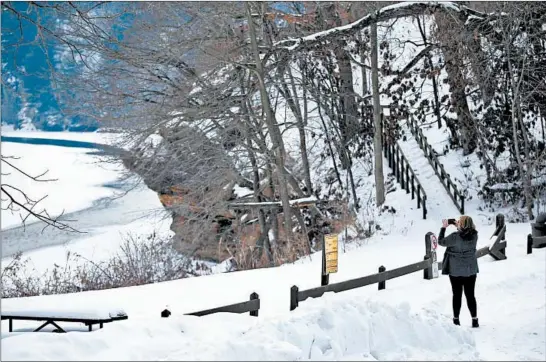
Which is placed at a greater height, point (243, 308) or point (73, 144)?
point (73, 144)

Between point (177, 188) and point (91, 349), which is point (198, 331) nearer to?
point (91, 349)

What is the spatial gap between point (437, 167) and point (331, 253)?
12.7m

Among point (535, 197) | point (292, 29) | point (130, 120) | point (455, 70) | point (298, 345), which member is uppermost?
point (292, 29)

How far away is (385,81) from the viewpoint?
29.6 m

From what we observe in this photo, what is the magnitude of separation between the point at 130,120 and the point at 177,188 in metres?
3.23

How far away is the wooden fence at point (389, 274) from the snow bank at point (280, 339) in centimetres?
121

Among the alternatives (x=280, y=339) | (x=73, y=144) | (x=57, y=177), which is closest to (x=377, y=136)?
(x=280, y=339)

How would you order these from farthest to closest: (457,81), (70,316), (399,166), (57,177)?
(57,177)
(399,166)
(457,81)
(70,316)

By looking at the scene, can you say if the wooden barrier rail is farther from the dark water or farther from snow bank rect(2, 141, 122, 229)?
snow bank rect(2, 141, 122, 229)

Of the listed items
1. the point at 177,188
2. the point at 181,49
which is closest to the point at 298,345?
the point at 181,49

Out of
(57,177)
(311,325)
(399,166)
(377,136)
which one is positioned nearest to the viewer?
(311,325)

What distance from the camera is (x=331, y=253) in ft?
37.9

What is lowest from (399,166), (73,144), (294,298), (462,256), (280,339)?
(280,339)

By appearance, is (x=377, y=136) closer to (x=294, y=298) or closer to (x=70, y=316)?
(x=294, y=298)
